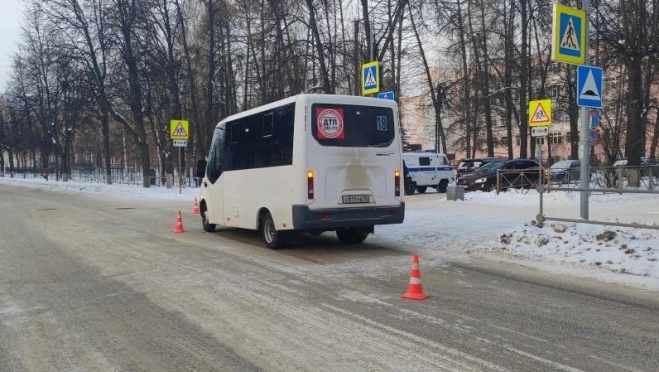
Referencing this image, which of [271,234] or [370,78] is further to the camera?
[370,78]

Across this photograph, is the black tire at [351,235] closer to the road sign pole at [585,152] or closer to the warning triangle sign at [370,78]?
the road sign pole at [585,152]

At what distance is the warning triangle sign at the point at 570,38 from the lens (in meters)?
10.6

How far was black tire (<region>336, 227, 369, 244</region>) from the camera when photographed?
1160 centimetres

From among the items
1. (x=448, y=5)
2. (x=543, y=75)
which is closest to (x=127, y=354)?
(x=448, y=5)

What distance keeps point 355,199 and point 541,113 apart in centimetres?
668

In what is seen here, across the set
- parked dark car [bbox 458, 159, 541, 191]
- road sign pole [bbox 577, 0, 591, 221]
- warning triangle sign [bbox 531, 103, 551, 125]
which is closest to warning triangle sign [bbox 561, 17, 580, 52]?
road sign pole [bbox 577, 0, 591, 221]

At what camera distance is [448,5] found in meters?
23.5

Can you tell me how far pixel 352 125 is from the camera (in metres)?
10.3

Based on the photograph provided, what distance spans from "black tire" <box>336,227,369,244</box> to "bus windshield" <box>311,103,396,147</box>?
2049mm

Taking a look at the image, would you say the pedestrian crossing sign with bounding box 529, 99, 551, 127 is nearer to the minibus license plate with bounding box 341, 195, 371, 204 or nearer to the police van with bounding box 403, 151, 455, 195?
the minibus license plate with bounding box 341, 195, 371, 204

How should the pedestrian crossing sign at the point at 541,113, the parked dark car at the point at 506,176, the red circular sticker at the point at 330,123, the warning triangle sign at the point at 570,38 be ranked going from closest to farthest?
the red circular sticker at the point at 330,123, the warning triangle sign at the point at 570,38, the pedestrian crossing sign at the point at 541,113, the parked dark car at the point at 506,176

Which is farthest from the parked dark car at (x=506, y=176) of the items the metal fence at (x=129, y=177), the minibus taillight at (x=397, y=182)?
the metal fence at (x=129, y=177)

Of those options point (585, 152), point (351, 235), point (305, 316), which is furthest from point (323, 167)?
point (585, 152)

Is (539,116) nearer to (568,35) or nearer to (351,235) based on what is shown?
(568,35)
